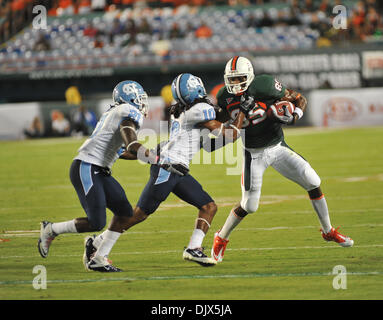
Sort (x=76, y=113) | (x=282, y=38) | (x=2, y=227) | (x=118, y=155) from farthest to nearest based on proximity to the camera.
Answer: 1. (x=282, y=38)
2. (x=76, y=113)
3. (x=2, y=227)
4. (x=118, y=155)

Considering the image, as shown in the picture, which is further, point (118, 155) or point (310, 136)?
point (310, 136)

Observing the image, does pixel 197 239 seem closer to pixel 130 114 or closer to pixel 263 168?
pixel 263 168

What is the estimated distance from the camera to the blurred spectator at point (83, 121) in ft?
75.3

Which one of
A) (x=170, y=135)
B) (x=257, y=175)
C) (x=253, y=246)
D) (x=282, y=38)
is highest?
(x=282, y=38)

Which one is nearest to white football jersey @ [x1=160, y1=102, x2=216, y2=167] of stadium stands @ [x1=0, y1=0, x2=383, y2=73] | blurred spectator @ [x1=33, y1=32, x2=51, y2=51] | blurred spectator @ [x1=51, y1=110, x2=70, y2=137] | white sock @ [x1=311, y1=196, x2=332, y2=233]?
white sock @ [x1=311, y1=196, x2=332, y2=233]

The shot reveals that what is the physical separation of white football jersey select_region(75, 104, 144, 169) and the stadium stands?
19017mm

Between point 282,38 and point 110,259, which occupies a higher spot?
point 282,38

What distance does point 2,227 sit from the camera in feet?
27.9

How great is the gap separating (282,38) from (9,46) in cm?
1012

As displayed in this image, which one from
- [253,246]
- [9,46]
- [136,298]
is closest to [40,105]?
[9,46]

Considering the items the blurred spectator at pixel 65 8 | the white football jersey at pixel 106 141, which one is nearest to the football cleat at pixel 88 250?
the white football jersey at pixel 106 141

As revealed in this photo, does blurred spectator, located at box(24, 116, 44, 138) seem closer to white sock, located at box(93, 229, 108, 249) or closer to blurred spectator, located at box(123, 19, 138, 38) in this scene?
blurred spectator, located at box(123, 19, 138, 38)
